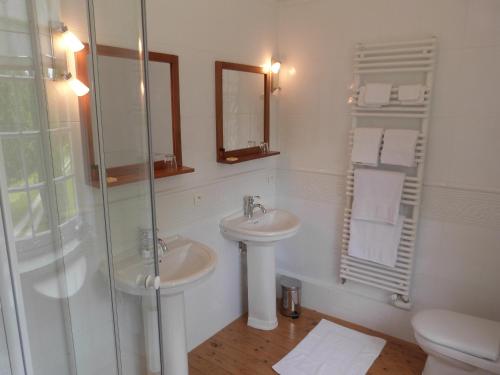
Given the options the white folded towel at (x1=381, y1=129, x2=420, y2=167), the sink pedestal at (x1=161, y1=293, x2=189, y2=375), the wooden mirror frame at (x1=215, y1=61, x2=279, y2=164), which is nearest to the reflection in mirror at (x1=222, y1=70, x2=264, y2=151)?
the wooden mirror frame at (x1=215, y1=61, x2=279, y2=164)

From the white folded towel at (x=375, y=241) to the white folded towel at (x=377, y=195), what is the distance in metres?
0.06

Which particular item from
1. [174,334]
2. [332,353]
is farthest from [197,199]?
[332,353]

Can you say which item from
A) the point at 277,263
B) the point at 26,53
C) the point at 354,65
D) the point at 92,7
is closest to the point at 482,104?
the point at 354,65

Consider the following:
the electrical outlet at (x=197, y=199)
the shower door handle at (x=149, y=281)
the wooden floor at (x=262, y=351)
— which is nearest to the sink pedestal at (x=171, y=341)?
the shower door handle at (x=149, y=281)

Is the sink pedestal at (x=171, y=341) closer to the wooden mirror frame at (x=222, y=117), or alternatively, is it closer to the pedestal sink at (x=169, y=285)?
the pedestal sink at (x=169, y=285)

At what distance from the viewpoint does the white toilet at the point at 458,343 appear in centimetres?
197

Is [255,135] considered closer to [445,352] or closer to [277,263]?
[277,263]

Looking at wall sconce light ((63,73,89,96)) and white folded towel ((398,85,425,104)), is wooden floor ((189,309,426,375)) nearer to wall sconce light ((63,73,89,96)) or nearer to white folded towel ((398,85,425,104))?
white folded towel ((398,85,425,104))

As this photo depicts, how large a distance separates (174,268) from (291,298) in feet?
4.04

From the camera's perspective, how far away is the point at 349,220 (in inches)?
110

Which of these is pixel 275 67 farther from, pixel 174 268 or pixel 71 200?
pixel 71 200

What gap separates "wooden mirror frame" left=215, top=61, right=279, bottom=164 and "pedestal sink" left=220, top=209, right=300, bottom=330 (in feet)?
1.45

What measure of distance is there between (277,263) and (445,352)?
1507 mm

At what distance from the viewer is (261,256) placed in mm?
2727
